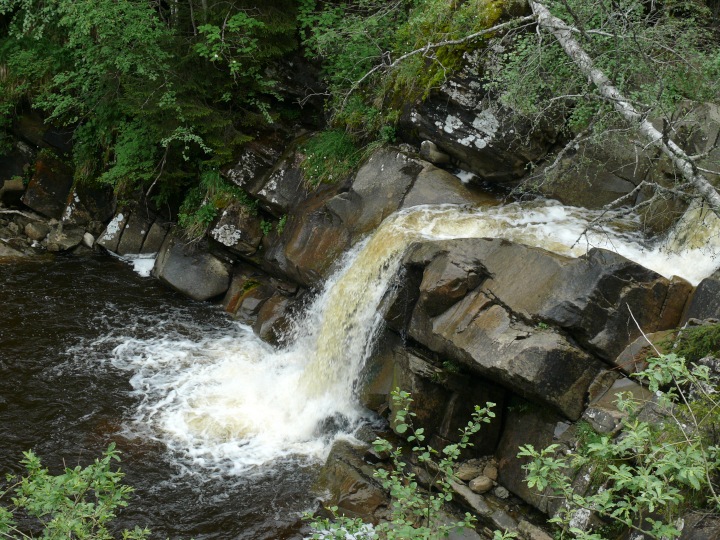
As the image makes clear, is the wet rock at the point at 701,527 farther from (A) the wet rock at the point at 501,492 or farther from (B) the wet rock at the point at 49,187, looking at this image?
(B) the wet rock at the point at 49,187

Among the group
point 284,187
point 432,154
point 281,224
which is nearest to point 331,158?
point 284,187

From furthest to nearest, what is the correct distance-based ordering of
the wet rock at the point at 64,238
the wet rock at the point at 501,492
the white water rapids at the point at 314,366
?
the wet rock at the point at 64,238 → the white water rapids at the point at 314,366 → the wet rock at the point at 501,492

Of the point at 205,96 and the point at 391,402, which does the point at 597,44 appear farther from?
the point at 205,96

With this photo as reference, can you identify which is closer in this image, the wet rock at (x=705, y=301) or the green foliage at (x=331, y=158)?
the wet rock at (x=705, y=301)

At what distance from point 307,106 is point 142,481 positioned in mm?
6794

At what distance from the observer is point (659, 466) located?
376 cm

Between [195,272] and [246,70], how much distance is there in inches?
133

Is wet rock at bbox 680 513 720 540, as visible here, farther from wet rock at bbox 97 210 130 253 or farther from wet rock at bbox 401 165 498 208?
wet rock at bbox 97 210 130 253

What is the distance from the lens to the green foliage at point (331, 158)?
10.3m

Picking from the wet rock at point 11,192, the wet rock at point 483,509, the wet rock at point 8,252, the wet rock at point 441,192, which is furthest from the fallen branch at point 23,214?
the wet rock at point 483,509

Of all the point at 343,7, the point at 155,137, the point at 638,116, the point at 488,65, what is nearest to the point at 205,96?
the point at 155,137

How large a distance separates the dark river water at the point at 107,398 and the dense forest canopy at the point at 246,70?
187 centimetres

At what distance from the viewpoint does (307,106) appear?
11.6m

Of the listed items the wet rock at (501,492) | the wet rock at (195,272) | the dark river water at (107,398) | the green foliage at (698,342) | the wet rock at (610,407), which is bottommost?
the dark river water at (107,398)
